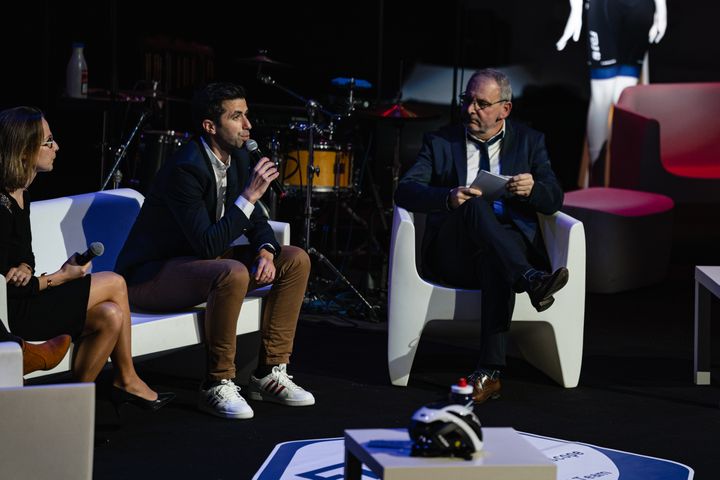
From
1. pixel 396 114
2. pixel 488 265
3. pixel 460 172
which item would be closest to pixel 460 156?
pixel 460 172

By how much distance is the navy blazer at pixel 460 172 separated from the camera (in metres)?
4.25

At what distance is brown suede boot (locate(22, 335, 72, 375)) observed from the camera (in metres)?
3.09

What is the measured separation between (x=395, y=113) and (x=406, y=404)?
2.46 metres

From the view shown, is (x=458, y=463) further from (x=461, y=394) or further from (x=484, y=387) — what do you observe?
(x=484, y=387)

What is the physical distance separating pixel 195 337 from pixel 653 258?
3.51m

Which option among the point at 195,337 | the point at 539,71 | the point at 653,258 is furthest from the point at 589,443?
the point at 539,71

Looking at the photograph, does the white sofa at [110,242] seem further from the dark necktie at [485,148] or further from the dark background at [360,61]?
the dark background at [360,61]

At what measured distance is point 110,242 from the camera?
411 centimetres

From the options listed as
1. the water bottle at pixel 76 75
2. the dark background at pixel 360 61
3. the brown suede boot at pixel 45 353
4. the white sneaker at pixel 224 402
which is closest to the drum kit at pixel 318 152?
the dark background at pixel 360 61

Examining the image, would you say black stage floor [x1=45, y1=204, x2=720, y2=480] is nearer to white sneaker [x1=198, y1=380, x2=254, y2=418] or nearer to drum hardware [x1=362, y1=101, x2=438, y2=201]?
white sneaker [x1=198, y1=380, x2=254, y2=418]

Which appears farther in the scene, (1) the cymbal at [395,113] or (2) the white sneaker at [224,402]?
(1) the cymbal at [395,113]

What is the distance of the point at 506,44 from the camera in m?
8.37

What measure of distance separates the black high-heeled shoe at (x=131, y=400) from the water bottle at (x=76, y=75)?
3793 millimetres

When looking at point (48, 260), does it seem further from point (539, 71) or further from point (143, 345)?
point (539, 71)
